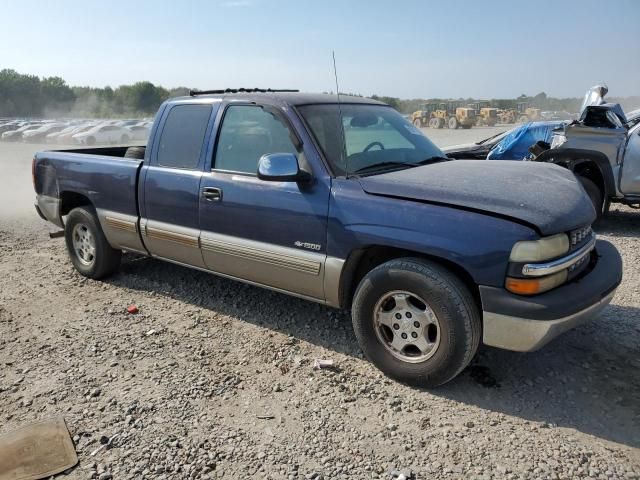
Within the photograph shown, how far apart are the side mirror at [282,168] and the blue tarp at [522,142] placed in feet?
20.7

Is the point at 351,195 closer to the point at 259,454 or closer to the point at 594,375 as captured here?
the point at 259,454

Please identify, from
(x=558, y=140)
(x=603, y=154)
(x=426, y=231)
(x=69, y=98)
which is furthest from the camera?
(x=69, y=98)

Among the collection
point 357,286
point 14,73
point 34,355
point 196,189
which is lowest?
point 34,355

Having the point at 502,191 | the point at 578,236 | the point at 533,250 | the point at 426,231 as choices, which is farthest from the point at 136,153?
the point at 578,236

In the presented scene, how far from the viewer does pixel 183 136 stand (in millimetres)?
4398

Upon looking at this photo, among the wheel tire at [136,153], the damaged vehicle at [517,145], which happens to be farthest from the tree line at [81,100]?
the wheel tire at [136,153]

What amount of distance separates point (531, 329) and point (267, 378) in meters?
1.74

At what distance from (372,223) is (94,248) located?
11.2 ft

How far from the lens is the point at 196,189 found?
13.5 feet

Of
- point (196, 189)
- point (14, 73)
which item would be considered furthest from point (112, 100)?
point (196, 189)

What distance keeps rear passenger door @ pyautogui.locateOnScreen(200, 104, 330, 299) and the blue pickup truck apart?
1cm

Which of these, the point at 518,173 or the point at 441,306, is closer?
the point at 441,306

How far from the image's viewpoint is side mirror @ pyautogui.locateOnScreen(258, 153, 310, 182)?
3.40m

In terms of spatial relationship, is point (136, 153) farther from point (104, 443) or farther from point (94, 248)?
point (104, 443)
